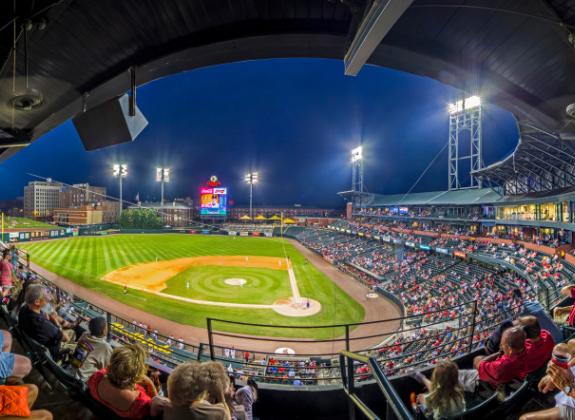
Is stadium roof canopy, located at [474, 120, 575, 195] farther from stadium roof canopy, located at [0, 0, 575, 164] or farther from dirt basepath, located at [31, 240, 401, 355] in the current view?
dirt basepath, located at [31, 240, 401, 355]

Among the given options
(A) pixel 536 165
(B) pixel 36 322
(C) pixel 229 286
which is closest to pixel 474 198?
(A) pixel 536 165

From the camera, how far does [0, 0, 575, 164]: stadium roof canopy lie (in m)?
2.98

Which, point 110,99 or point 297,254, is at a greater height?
point 110,99

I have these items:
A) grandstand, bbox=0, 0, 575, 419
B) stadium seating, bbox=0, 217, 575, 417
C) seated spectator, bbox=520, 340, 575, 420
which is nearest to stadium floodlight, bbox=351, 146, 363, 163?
stadium seating, bbox=0, 217, 575, 417

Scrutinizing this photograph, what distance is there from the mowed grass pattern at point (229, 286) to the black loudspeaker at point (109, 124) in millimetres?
17832

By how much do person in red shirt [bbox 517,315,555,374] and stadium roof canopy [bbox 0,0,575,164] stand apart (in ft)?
10.0

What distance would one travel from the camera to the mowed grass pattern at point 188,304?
1698cm

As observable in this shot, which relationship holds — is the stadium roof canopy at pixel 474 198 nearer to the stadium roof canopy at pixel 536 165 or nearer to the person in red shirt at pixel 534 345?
the stadium roof canopy at pixel 536 165

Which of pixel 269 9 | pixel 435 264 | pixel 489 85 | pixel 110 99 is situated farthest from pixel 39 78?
pixel 435 264

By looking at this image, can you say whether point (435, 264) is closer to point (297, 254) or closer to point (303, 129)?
point (297, 254)

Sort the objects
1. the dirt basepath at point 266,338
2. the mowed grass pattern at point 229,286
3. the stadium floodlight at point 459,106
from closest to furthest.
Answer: the dirt basepath at point 266,338, the mowed grass pattern at point 229,286, the stadium floodlight at point 459,106

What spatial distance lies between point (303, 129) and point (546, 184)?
203ft

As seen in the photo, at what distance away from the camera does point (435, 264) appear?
26219 millimetres

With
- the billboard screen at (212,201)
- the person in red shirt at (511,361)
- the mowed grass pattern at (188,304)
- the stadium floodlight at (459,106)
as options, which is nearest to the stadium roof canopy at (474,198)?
the stadium floodlight at (459,106)
